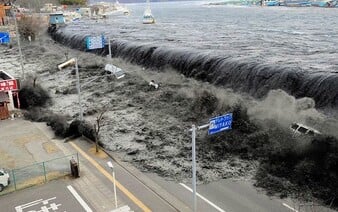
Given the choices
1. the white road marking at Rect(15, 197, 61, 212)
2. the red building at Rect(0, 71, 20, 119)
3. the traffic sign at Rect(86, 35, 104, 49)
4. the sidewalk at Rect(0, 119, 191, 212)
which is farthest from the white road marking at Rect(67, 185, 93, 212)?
the traffic sign at Rect(86, 35, 104, 49)

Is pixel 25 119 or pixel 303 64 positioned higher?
pixel 303 64

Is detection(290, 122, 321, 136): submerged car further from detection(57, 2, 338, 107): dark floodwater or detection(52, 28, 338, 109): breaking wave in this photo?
detection(57, 2, 338, 107): dark floodwater

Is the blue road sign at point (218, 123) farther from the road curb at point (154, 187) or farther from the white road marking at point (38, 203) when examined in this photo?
the white road marking at point (38, 203)

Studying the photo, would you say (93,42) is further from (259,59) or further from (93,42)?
(259,59)

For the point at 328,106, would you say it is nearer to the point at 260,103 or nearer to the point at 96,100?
the point at 260,103

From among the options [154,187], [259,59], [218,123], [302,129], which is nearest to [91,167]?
[154,187]

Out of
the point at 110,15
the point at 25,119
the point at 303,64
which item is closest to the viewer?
the point at 25,119

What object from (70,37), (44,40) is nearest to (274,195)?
(70,37)
